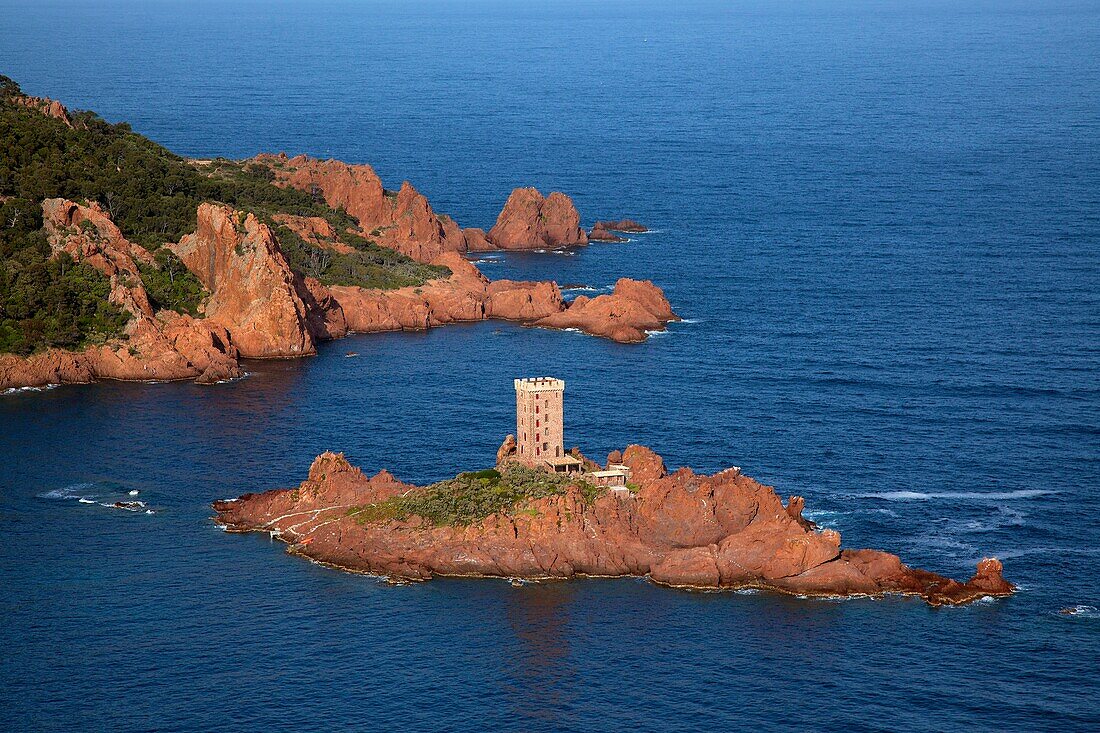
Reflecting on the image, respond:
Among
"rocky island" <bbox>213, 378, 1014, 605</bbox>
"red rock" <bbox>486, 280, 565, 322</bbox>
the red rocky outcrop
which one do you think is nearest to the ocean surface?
"rocky island" <bbox>213, 378, 1014, 605</bbox>

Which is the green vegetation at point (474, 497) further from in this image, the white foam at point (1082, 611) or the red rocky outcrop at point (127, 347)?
the red rocky outcrop at point (127, 347)

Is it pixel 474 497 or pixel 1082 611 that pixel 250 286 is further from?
pixel 1082 611

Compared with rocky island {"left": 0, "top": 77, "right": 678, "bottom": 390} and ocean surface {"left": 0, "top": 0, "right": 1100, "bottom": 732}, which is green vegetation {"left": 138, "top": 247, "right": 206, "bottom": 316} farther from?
ocean surface {"left": 0, "top": 0, "right": 1100, "bottom": 732}

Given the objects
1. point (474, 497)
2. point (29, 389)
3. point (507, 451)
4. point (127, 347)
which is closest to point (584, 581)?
point (474, 497)

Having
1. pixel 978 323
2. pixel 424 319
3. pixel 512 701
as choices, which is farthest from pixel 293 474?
pixel 978 323

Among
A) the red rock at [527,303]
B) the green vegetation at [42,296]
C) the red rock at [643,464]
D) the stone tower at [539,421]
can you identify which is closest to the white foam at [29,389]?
the green vegetation at [42,296]

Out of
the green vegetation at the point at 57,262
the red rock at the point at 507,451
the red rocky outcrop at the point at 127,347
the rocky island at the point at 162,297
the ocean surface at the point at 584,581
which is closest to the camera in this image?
the ocean surface at the point at 584,581
